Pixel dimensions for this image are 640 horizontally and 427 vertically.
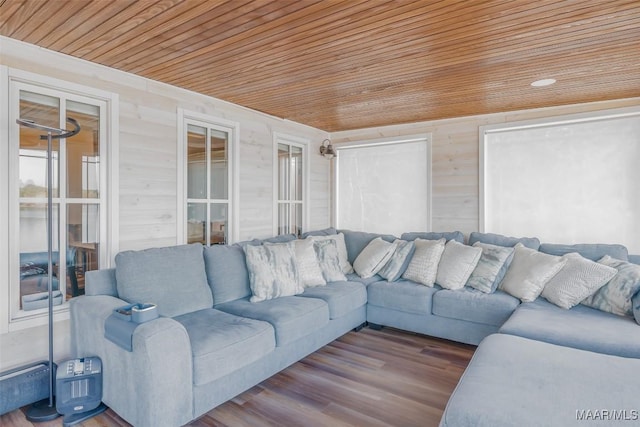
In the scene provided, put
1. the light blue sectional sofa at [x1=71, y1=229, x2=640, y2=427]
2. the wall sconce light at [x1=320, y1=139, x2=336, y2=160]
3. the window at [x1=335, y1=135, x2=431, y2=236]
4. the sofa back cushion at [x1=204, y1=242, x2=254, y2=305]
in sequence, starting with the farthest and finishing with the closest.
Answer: the wall sconce light at [x1=320, y1=139, x2=336, y2=160] < the window at [x1=335, y1=135, x2=431, y2=236] < the sofa back cushion at [x1=204, y1=242, x2=254, y2=305] < the light blue sectional sofa at [x1=71, y1=229, x2=640, y2=427]

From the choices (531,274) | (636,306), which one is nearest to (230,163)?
(531,274)

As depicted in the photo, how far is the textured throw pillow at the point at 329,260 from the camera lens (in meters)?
3.78

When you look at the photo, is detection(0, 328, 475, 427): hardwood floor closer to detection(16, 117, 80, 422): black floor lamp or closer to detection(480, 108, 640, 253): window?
detection(16, 117, 80, 422): black floor lamp

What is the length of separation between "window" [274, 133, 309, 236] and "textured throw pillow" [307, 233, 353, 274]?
621 millimetres

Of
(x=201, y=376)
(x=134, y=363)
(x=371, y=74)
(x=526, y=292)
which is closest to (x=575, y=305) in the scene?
(x=526, y=292)

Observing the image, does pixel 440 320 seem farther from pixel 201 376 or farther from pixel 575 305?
pixel 201 376

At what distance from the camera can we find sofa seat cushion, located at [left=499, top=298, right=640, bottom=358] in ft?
7.22

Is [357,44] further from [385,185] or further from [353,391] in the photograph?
[385,185]

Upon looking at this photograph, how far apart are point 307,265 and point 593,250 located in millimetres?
2515

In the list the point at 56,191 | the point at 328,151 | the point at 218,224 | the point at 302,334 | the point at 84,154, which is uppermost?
the point at 328,151

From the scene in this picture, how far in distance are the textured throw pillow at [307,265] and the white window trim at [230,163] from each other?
→ 2.34 feet

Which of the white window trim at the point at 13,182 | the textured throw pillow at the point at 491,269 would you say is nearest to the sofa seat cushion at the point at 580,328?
the textured throw pillow at the point at 491,269

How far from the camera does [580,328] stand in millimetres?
2420

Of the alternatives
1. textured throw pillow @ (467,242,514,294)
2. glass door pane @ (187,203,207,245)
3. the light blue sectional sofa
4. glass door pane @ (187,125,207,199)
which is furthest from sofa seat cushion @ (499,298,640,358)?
glass door pane @ (187,125,207,199)
